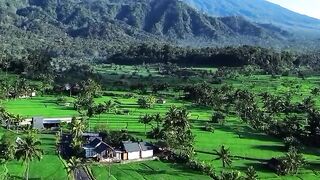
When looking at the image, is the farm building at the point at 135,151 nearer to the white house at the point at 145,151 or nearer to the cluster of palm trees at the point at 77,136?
the white house at the point at 145,151

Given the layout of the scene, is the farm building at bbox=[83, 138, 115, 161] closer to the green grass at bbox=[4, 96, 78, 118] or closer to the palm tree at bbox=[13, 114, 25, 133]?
the palm tree at bbox=[13, 114, 25, 133]

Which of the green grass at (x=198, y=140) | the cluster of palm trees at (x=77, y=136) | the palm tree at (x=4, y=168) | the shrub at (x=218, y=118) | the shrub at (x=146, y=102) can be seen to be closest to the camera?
the palm tree at (x=4, y=168)

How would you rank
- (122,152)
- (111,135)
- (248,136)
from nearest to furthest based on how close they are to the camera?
(122,152) → (111,135) → (248,136)

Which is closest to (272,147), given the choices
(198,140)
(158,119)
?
(198,140)

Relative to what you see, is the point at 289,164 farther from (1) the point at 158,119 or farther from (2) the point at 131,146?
(1) the point at 158,119

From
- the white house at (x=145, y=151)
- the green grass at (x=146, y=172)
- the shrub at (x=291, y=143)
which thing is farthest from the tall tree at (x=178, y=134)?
the shrub at (x=291, y=143)

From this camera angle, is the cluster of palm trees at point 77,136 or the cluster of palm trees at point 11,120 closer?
the cluster of palm trees at point 77,136

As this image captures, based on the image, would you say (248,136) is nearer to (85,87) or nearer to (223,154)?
(223,154)

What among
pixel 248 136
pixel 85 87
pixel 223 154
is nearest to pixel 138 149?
pixel 223 154
